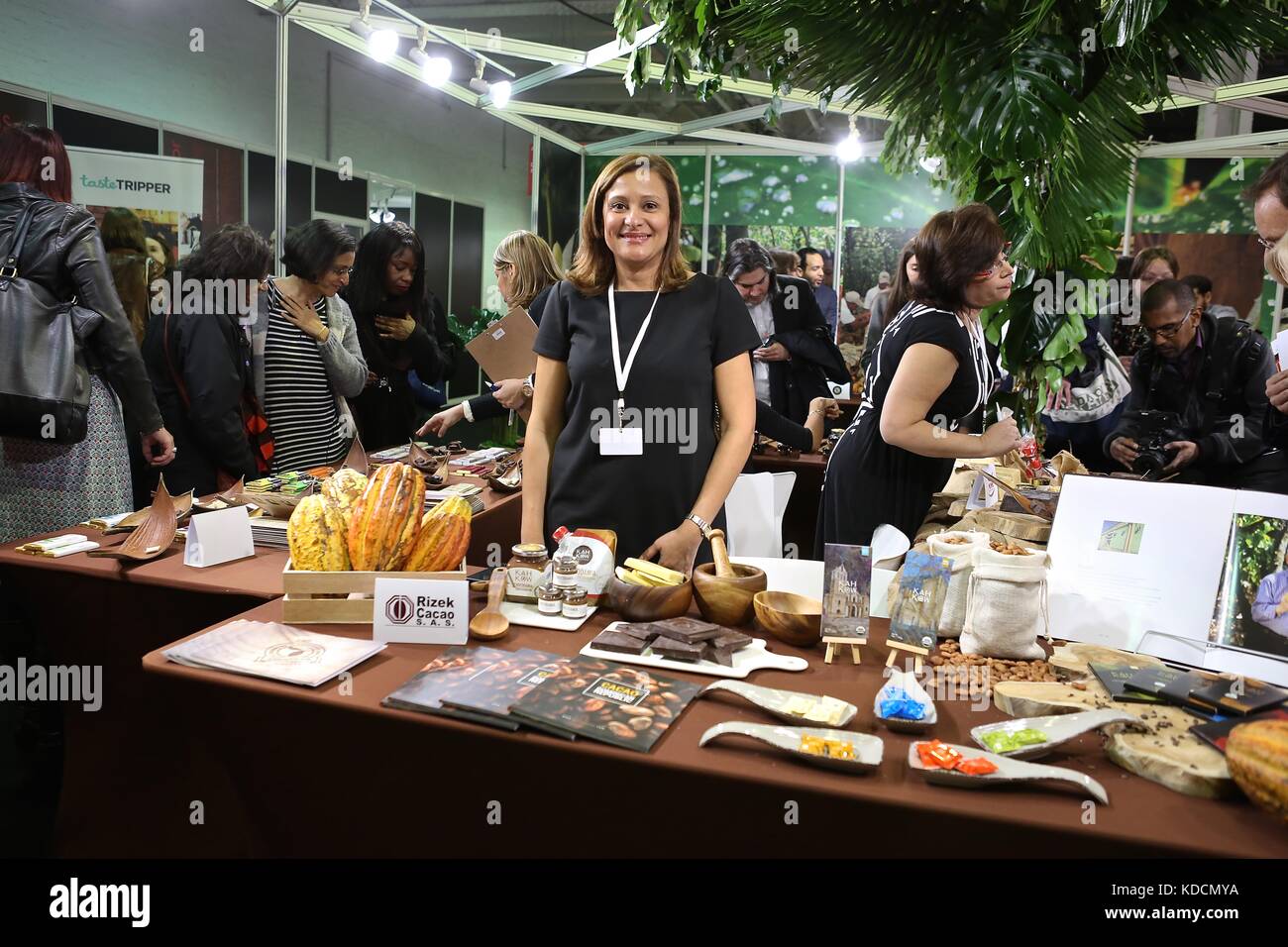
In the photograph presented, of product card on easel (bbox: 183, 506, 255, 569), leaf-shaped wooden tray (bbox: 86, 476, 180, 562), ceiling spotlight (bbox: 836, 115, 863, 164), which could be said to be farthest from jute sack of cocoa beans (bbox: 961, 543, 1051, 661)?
ceiling spotlight (bbox: 836, 115, 863, 164)

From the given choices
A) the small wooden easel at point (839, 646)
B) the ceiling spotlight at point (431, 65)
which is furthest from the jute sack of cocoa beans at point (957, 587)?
the ceiling spotlight at point (431, 65)

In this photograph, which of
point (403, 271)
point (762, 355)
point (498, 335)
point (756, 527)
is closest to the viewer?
point (756, 527)

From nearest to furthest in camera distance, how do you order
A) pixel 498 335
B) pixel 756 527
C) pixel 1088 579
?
pixel 1088 579, pixel 756 527, pixel 498 335

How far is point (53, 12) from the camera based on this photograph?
11.8 ft

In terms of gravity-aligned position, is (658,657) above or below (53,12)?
below

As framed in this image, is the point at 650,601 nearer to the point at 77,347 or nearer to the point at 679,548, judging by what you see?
the point at 679,548

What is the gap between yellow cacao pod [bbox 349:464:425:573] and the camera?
5.56ft

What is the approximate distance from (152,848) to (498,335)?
1937 mm

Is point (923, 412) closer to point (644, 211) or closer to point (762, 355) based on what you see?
point (644, 211)

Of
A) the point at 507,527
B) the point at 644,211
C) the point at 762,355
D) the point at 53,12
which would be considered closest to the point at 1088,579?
the point at 644,211

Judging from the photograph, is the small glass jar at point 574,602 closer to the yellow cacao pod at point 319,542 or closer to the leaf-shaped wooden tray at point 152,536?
the yellow cacao pod at point 319,542

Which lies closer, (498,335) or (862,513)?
(862,513)

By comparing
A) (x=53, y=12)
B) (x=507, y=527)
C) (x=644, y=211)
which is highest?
(x=53, y=12)

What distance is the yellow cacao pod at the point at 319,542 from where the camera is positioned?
169 cm
